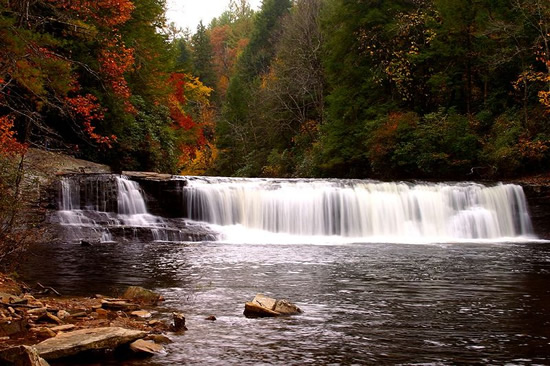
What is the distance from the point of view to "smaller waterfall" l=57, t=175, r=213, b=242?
62.6 feet

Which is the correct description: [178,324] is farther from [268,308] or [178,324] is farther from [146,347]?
[268,308]

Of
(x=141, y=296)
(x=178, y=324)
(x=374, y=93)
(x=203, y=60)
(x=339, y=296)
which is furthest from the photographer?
(x=203, y=60)

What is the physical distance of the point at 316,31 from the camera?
42.4 m

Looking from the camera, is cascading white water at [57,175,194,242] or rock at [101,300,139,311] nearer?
rock at [101,300,139,311]

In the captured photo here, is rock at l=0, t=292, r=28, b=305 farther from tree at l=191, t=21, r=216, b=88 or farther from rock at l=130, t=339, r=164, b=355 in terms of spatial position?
tree at l=191, t=21, r=216, b=88

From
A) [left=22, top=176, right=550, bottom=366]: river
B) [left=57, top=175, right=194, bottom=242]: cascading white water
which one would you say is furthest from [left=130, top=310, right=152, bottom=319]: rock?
[left=57, top=175, right=194, bottom=242]: cascading white water

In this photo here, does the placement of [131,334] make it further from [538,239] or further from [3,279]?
[538,239]

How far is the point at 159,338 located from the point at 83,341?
39.9 inches

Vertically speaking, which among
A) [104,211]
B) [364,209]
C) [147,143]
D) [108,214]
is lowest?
[364,209]

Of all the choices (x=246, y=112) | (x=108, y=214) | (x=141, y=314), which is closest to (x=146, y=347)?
(x=141, y=314)

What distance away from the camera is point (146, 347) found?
19.7 feet

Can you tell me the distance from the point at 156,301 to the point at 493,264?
915cm

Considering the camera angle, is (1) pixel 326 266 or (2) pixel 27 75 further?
(1) pixel 326 266

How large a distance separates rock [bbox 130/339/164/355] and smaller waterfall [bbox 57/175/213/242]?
43.3 feet
